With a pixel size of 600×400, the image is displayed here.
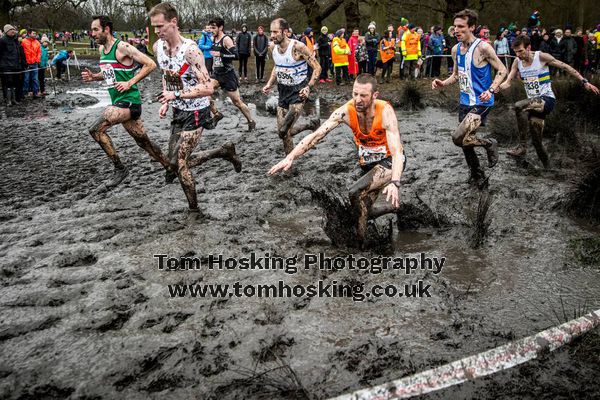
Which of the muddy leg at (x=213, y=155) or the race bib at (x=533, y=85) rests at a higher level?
the race bib at (x=533, y=85)

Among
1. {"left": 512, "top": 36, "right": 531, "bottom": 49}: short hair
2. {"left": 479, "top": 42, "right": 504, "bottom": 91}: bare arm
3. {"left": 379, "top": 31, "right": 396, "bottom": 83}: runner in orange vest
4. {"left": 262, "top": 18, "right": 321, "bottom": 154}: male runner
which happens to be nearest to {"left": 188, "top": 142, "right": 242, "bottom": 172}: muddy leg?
{"left": 262, "top": 18, "right": 321, "bottom": 154}: male runner

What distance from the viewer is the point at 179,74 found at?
215 inches

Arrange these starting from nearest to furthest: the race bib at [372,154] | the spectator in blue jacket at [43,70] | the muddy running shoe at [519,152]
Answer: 1. the race bib at [372,154]
2. the muddy running shoe at [519,152]
3. the spectator in blue jacket at [43,70]

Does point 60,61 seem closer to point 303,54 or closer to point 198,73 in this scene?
point 303,54

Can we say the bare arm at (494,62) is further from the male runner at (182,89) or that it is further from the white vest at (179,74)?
the white vest at (179,74)

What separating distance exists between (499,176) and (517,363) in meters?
4.52

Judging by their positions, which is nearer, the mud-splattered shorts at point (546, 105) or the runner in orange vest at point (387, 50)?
the mud-splattered shorts at point (546, 105)

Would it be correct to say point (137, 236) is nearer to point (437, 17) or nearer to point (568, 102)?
point (568, 102)

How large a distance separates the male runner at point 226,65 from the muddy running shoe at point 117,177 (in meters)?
3.57

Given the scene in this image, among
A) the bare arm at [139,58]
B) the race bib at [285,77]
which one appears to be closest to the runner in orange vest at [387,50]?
the race bib at [285,77]

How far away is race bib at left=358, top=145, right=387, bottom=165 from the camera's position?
4699mm

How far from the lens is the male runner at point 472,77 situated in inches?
241

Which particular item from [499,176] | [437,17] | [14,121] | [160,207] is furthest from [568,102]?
[437,17]

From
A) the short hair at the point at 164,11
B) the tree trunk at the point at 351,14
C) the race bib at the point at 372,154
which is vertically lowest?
the race bib at the point at 372,154
